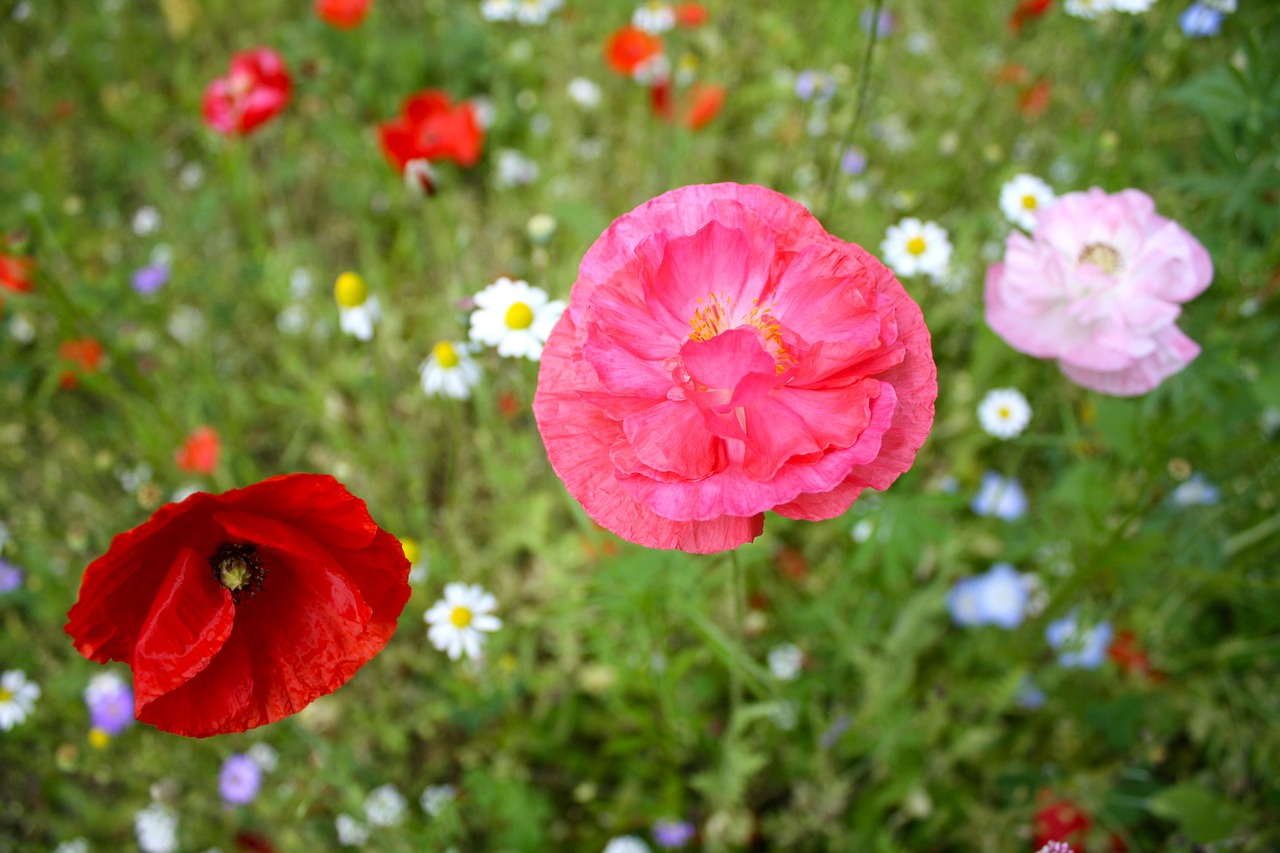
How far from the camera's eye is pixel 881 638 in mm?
2502

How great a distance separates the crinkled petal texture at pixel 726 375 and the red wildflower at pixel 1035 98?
260cm

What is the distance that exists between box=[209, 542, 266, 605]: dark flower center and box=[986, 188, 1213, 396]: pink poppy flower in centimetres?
135

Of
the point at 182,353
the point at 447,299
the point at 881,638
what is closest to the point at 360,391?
the point at 447,299

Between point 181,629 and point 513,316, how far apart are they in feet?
2.83

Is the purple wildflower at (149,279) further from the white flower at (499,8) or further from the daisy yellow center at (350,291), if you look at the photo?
the white flower at (499,8)

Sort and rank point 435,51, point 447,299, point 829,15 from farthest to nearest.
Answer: point 435,51
point 829,15
point 447,299

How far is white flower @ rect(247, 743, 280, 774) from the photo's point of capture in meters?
2.24

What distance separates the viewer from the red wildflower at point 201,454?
2531 millimetres

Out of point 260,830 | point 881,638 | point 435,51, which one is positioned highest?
point 435,51

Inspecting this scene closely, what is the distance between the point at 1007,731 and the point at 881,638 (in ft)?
1.58

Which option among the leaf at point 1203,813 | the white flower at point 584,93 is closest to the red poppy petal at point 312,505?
the leaf at point 1203,813

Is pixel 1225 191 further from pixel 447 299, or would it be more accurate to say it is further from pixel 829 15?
pixel 447 299

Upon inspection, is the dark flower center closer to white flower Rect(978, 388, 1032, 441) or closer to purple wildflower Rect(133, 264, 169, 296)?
white flower Rect(978, 388, 1032, 441)

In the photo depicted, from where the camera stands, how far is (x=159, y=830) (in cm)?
216
